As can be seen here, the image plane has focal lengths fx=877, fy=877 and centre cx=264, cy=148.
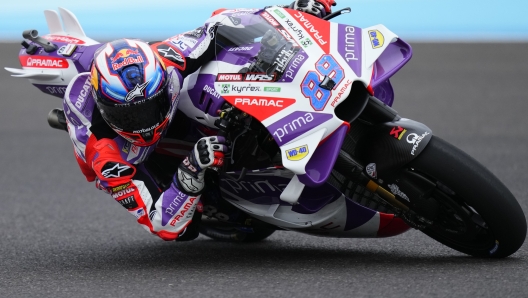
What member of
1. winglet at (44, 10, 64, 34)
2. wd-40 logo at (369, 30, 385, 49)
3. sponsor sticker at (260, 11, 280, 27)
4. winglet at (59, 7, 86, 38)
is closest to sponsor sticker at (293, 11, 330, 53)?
sponsor sticker at (260, 11, 280, 27)

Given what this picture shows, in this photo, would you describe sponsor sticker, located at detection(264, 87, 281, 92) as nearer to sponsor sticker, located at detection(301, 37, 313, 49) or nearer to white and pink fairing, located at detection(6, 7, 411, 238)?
white and pink fairing, located at detection(6, 7, 411, 238)

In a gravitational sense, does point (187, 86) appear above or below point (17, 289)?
above

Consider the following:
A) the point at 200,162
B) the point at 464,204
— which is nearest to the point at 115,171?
the point at 200,162

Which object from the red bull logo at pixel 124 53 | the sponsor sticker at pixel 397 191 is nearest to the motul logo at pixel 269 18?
the red bull logo at pixel 124 53

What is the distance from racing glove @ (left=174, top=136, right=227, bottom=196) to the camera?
4.37 meters

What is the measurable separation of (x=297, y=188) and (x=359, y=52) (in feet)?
2.35

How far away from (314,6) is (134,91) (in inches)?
49.2

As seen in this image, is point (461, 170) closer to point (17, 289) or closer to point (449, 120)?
point (17, 289)

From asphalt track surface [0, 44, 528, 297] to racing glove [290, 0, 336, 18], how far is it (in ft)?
4.52

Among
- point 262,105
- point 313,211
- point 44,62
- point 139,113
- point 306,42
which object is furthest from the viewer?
point 44,62

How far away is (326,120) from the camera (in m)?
4.00

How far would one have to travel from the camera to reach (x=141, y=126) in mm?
4410

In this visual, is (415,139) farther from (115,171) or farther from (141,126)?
(115,171)

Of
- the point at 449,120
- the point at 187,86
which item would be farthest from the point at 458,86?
the point at 187,86
